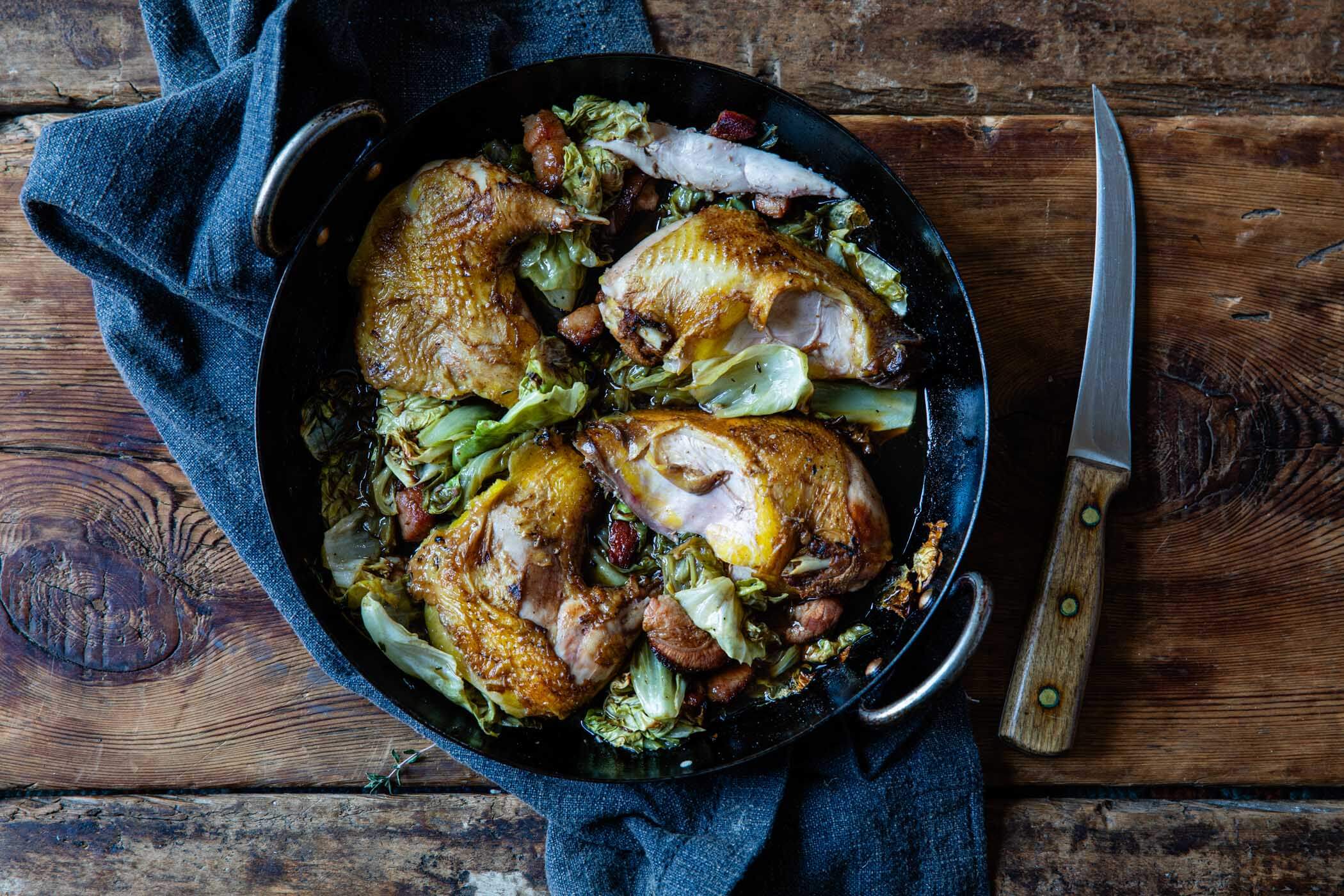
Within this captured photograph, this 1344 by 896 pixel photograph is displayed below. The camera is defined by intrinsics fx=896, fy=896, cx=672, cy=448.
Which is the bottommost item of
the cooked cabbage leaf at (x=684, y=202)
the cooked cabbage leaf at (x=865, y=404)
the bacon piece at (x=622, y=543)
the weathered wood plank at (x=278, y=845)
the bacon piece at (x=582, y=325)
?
the weathered wood plank at (x=278, y=845)

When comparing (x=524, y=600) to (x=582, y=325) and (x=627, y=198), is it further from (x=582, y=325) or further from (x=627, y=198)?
(x=627, y=198)

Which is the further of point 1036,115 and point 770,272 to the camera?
point 1036,115

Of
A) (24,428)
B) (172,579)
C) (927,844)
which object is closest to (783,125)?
(927,844)

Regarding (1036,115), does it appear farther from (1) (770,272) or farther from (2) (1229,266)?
(1) (770,272)

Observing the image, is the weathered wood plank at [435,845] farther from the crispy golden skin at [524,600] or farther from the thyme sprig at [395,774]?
the crispy golden skin at [524,600]

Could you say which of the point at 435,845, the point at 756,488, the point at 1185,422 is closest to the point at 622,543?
the point at 756,488

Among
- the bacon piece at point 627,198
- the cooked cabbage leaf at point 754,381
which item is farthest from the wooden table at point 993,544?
the cooked cabbage leaf at point 754,381

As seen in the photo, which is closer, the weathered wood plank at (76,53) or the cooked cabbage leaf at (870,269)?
the cooked cabbage leaf at (870,269)
